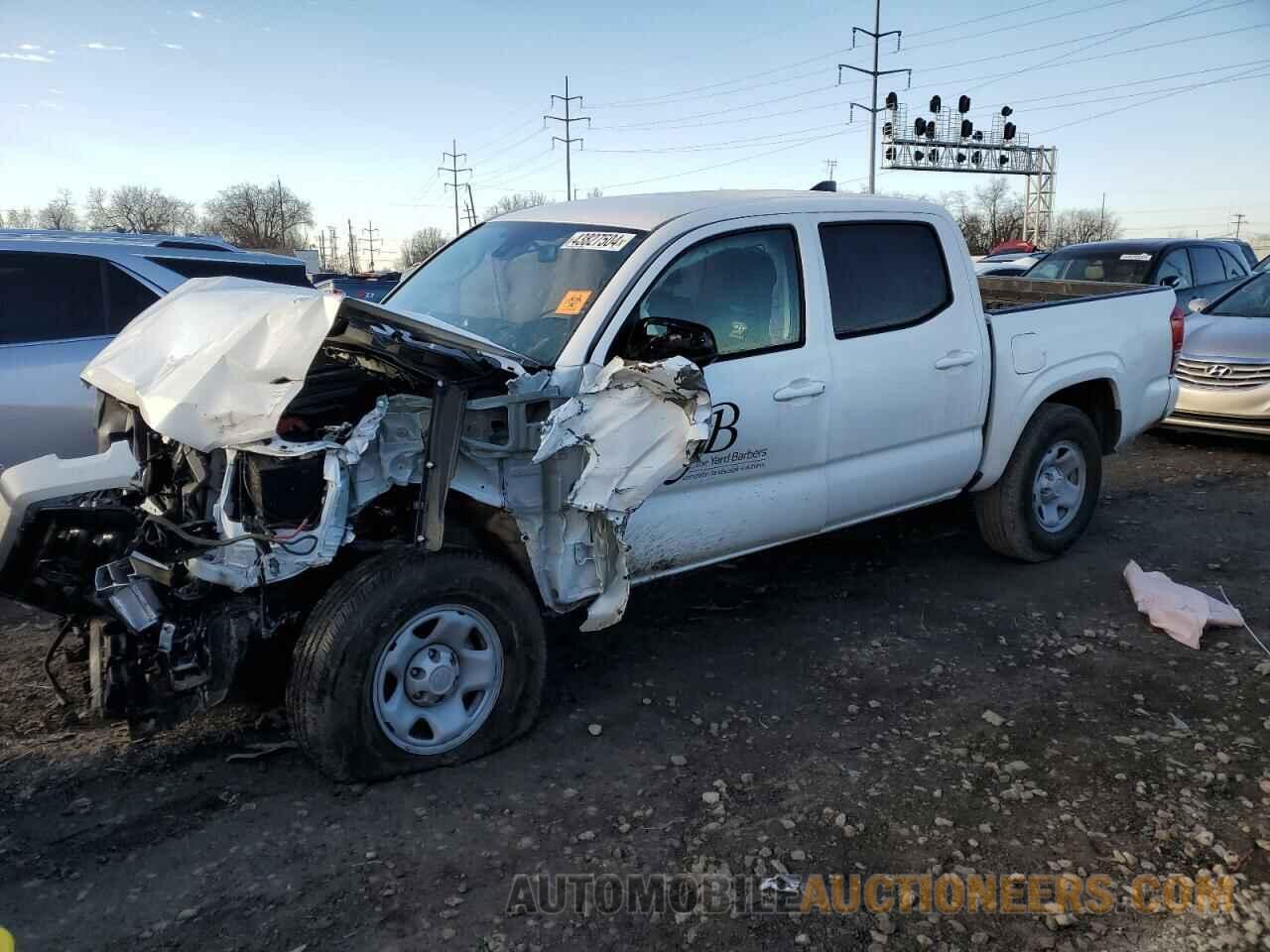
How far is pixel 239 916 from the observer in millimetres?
2625

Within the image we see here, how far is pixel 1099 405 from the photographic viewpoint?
5625 millimetres

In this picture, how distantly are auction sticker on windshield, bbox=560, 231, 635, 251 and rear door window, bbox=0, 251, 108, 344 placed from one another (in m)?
2.86

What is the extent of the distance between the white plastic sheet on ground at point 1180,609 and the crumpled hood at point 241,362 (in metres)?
3.37

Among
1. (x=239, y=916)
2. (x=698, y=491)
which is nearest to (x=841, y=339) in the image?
(x=698, y=491)

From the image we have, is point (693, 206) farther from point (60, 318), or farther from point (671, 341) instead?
point (60, 318)

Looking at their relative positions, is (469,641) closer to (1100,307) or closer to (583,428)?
(583,428)

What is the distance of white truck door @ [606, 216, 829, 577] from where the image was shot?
375cm

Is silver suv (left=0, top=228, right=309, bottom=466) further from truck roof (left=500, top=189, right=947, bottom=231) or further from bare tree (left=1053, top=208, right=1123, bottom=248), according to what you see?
bare tree (left=1053, top=208, right=1123, bottom=248)

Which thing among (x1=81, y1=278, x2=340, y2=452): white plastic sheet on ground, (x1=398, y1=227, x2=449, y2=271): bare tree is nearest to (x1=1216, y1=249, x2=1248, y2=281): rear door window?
(x1=81, y1=278, x2=340, y2=452): white plastic sheet on ground

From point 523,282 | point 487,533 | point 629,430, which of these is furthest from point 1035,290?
point 487,533

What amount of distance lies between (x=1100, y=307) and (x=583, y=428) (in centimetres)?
366

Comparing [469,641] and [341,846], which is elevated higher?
[469,641]

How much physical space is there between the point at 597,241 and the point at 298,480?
1.65 meters

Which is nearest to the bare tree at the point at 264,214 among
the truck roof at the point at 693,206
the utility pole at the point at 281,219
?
the utility pole at the point at 281,219
